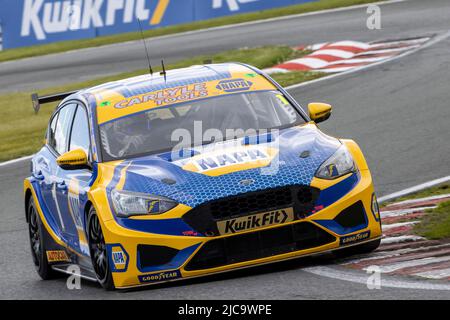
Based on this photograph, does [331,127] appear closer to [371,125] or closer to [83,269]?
[371,125]

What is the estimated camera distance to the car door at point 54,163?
885 cm

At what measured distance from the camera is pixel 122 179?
7711mm

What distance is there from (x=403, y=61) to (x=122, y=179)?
1092 centimetres

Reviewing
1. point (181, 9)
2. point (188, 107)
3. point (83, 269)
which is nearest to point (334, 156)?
point (188, 107)

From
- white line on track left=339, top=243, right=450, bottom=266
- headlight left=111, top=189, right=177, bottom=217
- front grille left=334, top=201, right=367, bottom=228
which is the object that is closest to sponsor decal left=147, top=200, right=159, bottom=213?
headlight left=111, top=189, right=177, bottom=217

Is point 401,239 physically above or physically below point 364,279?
below

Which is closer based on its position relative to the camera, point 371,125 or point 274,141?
point 274,141

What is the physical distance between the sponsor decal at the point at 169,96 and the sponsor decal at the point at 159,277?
5.63ft

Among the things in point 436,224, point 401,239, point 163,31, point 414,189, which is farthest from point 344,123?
point 163,31

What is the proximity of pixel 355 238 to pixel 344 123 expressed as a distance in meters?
6.84

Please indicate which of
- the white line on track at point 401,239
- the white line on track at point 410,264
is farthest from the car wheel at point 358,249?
the white line on track at point 410,264

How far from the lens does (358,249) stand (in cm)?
791

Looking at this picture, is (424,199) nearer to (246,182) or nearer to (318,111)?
(318,111)

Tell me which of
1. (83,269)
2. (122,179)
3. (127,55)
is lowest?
(127,55)
